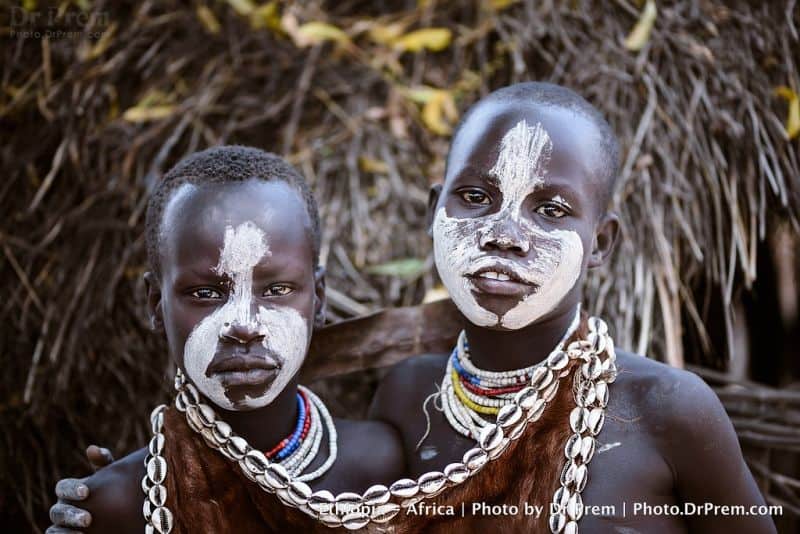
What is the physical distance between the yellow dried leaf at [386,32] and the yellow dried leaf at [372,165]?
43 centimetres

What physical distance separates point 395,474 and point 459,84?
1460mm

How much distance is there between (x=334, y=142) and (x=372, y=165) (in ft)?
0.51

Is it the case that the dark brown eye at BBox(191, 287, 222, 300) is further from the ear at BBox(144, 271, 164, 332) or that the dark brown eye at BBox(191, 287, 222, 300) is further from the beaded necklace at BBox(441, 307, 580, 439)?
the beaded necklace at BBox(441, 307, 580, 439)

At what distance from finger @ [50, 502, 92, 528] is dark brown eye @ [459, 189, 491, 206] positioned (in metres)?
0.96

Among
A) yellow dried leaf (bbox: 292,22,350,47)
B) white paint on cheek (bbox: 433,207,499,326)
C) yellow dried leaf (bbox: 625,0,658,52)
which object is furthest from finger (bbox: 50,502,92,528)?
yellow dried leaf (bbox: 625,0,658,52)

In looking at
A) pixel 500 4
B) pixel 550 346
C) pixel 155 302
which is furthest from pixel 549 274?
pixel 500 4

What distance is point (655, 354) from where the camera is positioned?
240cm

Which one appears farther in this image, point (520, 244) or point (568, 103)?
point (568, 103)

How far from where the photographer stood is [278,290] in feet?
5.53

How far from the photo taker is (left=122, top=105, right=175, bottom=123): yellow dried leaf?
2586 millimetres

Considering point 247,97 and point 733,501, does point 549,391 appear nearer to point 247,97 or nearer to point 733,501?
point 733,501

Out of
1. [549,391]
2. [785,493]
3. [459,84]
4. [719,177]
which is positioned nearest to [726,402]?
[785,493]

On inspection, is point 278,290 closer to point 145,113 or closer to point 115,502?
point 115,502

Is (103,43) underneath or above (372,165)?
above
